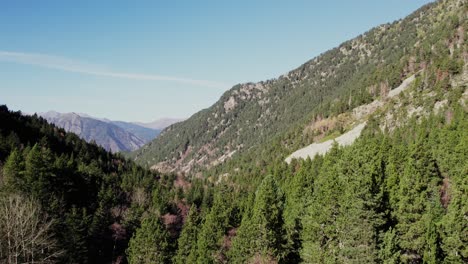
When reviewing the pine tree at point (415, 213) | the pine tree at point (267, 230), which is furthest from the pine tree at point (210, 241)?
the pine tree at point (415, 213)

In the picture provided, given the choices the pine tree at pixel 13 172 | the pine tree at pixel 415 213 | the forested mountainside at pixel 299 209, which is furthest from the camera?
the pine tree at pixel 13 172

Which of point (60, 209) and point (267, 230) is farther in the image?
point (60, 209)

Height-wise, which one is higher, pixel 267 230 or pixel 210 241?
pixel 267 230

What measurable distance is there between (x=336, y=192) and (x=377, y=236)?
6.58m

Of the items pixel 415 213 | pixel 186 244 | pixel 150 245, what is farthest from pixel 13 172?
pixel 415 213

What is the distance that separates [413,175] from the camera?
4288 cm

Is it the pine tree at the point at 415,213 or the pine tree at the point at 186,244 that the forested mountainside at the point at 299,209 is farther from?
the pine tree at the point at 186,244

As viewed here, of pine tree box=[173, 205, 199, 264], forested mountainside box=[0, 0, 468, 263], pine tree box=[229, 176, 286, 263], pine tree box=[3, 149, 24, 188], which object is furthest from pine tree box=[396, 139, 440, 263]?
pine tree box=[3, 149, 24, 188]

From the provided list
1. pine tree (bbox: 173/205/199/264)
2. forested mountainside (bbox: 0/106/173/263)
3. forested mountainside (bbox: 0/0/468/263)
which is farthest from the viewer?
pine tree (bbox: 173/205/199/264)

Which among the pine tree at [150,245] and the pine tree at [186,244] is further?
the pine tree at [186,244]

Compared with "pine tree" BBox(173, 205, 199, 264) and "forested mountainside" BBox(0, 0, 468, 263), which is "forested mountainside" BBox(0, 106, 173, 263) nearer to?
"forested mountainside" BBox(0, 0, 468, 263)

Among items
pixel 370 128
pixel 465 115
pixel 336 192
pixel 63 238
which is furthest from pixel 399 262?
pixel 370 128

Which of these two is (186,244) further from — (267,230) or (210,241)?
(267,230)

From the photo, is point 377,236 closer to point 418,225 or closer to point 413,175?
point 418,225
